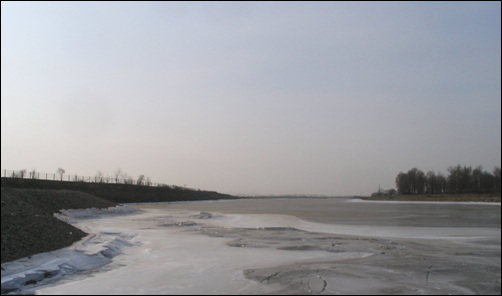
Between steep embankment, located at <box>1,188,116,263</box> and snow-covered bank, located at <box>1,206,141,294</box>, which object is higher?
steep embankment, located at <box>1,188,116,263</box>

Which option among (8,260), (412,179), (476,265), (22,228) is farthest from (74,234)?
(412,179)

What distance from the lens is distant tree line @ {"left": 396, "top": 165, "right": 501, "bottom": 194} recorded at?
160 feet

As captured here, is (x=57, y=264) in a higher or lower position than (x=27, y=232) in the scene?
lower

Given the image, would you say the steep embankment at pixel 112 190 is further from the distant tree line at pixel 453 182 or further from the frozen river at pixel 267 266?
the distant tree line at pixel 453 182

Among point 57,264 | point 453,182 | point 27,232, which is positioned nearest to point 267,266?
point 57,264

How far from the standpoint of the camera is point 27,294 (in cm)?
850

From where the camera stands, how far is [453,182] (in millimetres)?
65188

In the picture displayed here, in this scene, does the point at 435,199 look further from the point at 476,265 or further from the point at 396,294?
the point at 396,294

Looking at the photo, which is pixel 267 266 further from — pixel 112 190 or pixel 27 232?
pixel 112 190

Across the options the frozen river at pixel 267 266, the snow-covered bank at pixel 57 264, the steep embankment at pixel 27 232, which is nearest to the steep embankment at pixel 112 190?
the steep embankment at pixel 27 232

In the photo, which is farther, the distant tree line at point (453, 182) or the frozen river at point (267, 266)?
the distant tree line at point (453, 182)

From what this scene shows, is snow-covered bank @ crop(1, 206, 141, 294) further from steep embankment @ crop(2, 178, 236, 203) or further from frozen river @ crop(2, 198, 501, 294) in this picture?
steep embankment @ crop(2, 178, 236, 203)

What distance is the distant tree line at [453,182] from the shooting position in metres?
48.8

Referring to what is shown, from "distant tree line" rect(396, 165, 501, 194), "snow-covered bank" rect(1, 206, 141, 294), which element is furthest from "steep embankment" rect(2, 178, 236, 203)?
"distant tree line" rect(396, 165, 501, 194)
